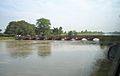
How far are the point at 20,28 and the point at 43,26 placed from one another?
6.61 meters

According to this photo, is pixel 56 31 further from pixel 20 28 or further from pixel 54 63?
pixel 54 63

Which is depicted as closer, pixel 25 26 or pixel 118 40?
pixel 118 40

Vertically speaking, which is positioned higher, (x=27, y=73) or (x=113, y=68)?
(x=113, y=68)

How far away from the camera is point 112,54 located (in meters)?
1.67

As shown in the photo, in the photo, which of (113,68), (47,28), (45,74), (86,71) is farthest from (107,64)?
(47,28)

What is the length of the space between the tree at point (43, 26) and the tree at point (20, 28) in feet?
6.99

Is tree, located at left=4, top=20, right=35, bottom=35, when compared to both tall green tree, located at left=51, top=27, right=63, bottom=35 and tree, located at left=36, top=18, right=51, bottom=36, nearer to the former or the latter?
tree, located at left=36, top=18, right=51, bottom=36

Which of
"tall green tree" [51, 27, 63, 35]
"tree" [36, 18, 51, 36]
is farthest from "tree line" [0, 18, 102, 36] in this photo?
"tall green tree" [51, 27, 63, 35]

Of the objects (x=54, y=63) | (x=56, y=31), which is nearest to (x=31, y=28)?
(x=56, y=31)

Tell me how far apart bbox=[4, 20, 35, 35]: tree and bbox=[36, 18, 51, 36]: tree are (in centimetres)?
213

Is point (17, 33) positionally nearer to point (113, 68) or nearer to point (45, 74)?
point (45, 74)

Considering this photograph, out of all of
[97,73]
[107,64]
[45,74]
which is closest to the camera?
[107,64]

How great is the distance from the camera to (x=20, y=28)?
74000 millimetres

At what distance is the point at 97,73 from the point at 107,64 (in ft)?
0.61
